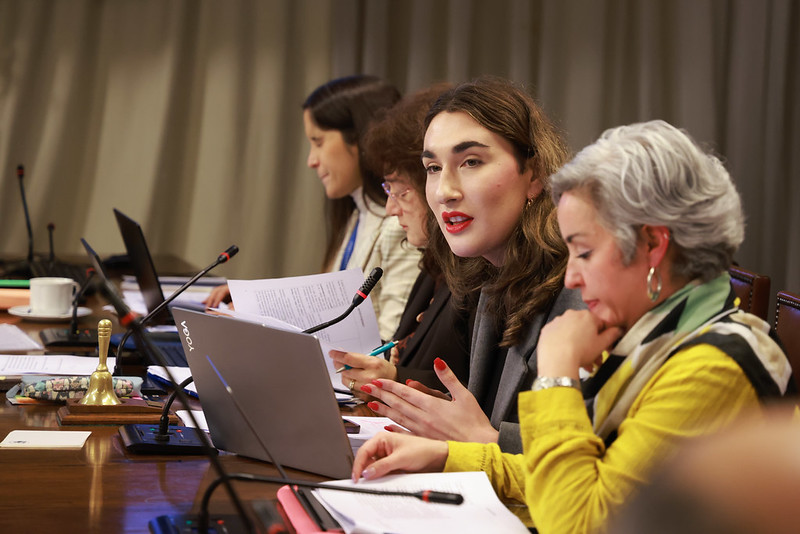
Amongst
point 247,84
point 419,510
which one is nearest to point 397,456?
point 419,510

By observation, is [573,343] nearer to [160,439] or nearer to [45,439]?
[160,439]

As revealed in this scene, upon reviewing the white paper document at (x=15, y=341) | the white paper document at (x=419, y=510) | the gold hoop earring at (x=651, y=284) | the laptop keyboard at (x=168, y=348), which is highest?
the gold hoop earring at (x=651, y=284)

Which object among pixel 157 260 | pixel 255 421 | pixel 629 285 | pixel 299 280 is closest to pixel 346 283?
pixel 299 280

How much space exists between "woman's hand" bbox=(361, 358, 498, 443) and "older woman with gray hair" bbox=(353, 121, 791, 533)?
262 millimetres

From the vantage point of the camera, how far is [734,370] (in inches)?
38.7

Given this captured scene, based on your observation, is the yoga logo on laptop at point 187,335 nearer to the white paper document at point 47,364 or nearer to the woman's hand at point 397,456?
the woman's hand at point 397,456

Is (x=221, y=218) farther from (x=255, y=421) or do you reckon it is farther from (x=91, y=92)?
(x=255, y=421)

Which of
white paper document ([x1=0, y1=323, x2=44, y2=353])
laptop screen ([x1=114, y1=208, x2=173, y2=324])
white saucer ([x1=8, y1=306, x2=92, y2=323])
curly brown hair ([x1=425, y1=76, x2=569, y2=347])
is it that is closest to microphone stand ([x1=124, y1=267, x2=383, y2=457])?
curly brown hair ([x1=425, y1=76, x2=569, y2=347])

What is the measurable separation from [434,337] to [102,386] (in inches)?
30.5

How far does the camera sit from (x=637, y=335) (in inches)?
43.9

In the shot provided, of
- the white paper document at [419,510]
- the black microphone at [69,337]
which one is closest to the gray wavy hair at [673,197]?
the white paper document at [419,510]

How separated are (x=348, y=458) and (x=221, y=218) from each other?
3380 mm

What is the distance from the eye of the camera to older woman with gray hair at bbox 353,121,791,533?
99 cm

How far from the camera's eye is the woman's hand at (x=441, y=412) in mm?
1418
